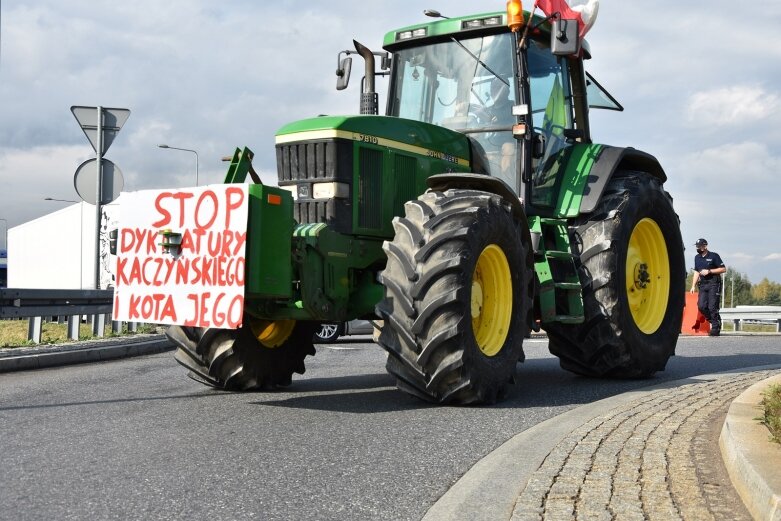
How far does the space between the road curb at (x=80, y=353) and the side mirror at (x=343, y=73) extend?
460 cm

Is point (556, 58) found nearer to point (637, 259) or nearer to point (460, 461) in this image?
point (637, 259)

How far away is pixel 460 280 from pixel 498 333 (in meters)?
1.03

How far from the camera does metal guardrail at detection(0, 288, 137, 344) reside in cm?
1127

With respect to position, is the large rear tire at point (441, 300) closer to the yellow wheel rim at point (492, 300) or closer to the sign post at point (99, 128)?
the yellow wheel rim at point (492, 300)

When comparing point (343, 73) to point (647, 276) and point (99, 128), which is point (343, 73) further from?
point (99, 128)

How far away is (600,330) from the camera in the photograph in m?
8.41

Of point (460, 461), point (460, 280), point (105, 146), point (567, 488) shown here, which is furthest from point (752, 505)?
point (105, 146)

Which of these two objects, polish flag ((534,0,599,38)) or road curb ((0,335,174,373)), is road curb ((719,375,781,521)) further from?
road curb ((0,335,174,373))

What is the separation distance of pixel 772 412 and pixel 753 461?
129 centimetres

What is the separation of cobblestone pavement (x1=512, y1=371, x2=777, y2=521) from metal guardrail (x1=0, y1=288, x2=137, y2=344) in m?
7.69

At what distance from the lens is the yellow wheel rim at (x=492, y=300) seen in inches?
286

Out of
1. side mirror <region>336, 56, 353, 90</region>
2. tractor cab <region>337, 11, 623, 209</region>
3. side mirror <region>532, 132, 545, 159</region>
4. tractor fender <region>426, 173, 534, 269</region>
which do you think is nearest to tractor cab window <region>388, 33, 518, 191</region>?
tractor cab <region>337, 11, 623, 209</region>

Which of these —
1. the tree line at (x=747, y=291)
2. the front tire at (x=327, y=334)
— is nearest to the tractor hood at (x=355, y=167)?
the front tire at (x=327, y=334)

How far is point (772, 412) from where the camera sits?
201 inches
